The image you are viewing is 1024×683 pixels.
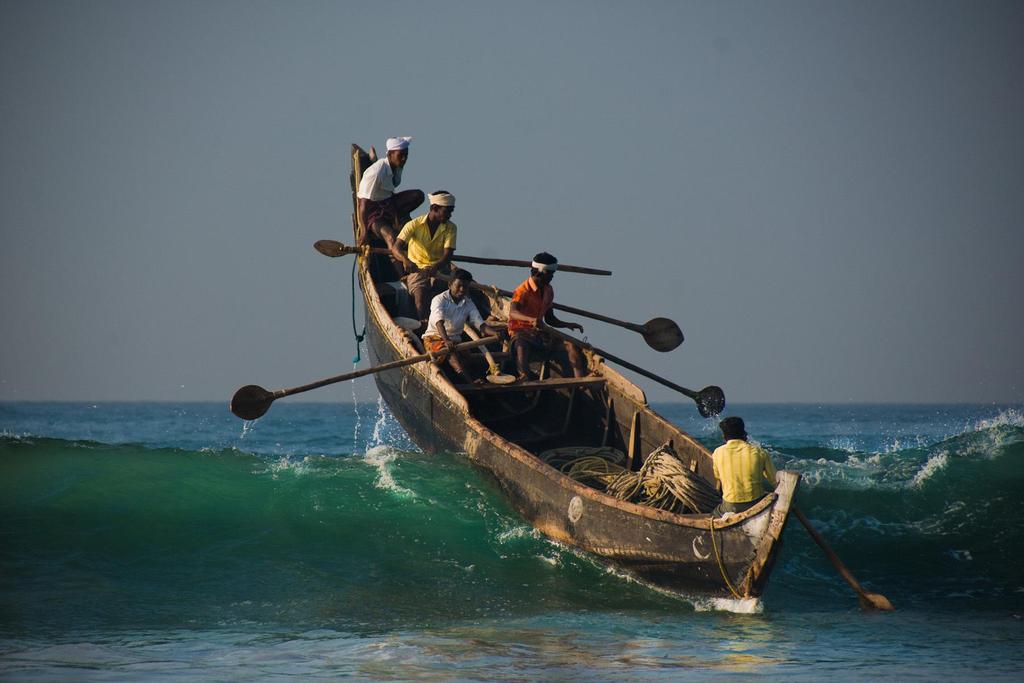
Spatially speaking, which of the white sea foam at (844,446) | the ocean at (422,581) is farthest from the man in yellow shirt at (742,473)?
the white sea foam at (844,446)

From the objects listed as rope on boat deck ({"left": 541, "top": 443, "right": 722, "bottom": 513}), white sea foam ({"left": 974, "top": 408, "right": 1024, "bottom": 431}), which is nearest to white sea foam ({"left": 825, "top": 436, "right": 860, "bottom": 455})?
white sea foam ({"left": 974, "top": 408, "right": 1024, "bottom": 431})

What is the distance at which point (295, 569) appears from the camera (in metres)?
10.1

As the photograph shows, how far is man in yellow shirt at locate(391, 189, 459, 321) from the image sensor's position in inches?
506

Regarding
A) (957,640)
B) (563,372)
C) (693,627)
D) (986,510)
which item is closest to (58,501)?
(563,372)

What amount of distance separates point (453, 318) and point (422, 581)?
3218mm

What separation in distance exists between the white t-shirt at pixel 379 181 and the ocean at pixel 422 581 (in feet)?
10.8

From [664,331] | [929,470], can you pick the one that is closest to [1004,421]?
[929,470]

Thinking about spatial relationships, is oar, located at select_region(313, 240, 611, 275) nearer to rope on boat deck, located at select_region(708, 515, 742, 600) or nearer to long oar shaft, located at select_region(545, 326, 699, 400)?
long oar shaft, located at select_region(545, 326, 699, 400)

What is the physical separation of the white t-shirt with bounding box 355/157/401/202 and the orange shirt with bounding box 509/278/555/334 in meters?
3.87

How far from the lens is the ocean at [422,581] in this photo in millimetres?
7305

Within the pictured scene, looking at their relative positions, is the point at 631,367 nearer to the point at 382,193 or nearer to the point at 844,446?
the point at 382,193

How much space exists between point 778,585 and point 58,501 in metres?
7.41

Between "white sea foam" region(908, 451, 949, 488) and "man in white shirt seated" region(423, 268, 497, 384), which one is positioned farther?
"white sea foam" region(908, 451, 949, 488)

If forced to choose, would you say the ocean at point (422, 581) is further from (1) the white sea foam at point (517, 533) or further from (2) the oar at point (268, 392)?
(2) the oar at point (268, 392)
